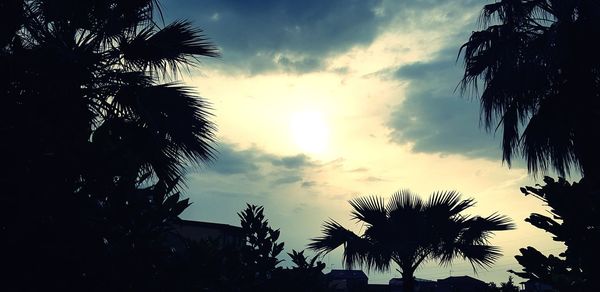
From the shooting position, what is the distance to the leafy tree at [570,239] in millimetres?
1829

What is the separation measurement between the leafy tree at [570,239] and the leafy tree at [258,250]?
2719mm

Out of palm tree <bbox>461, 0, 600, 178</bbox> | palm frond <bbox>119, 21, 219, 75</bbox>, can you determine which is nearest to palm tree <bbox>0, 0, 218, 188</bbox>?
palm frond <bbox>119, 21, 219, 75</bbox>

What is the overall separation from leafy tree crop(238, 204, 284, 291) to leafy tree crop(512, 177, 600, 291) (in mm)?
2719

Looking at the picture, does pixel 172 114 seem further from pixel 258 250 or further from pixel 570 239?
pixel 570 239

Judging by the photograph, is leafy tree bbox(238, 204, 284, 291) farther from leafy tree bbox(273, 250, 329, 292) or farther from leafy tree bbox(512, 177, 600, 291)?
leafy tree bbox(512, 177, 600, 291)

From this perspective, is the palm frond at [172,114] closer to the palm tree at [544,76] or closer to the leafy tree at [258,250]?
the leafy tree at [258,250]

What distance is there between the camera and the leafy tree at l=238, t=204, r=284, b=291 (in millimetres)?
4398

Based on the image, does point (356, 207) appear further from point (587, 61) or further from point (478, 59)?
point (587, 61)

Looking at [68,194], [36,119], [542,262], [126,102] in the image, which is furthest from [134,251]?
[126,102]

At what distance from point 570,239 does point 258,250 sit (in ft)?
10.4

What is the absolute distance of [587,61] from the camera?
8.10m

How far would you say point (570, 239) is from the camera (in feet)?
6.40

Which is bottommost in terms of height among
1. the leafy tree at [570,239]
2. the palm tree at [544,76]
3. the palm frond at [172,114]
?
the leafy tree at [570,239]

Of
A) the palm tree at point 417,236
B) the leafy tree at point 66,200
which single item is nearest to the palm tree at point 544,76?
the palm tree at point 417,236
